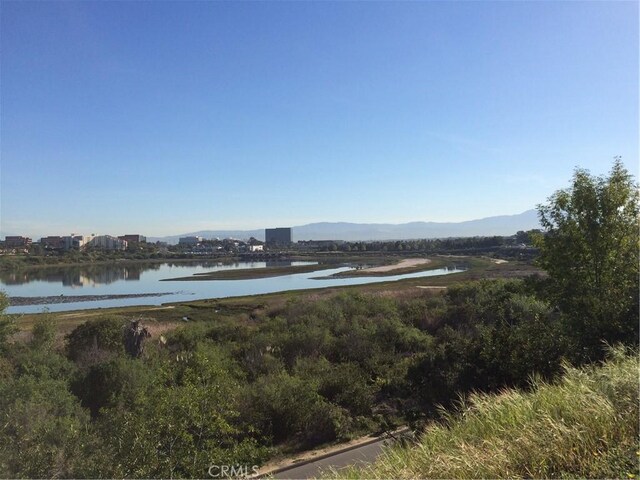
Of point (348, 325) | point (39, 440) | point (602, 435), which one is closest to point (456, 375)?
point (602, 435)

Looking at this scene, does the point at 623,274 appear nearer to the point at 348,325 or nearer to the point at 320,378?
the point at 320,378

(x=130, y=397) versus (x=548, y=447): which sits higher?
(x=548, y=447)

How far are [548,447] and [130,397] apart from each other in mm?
11010

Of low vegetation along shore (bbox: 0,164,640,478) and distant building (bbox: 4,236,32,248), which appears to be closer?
low vegetation along shore (bbox: 0,164,640,478)

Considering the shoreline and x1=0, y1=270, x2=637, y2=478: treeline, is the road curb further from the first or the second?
the shoreline

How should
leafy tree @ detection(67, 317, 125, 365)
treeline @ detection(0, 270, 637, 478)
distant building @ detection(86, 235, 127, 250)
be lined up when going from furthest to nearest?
distant building @ detection(86, 235, 127, 250) < leafy tree @ detection(67, 317, 125, 365) < treeline @ detection(0, 270, 637, 478)

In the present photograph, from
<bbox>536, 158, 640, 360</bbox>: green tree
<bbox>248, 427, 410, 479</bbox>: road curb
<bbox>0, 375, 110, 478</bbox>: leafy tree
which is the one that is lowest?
<bbox>248, 427, 410, 479</bbox>: road curb

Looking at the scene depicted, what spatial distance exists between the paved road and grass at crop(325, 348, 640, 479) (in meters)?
5.57

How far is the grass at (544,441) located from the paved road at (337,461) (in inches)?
219

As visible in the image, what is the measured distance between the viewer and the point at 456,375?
11383 mm

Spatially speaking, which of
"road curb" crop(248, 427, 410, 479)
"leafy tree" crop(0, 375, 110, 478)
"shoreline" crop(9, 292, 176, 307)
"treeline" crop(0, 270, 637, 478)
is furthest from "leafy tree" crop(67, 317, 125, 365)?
"shoreline" crop(9, 292, 176, 307)

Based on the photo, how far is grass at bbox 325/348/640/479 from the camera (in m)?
→ 3.77

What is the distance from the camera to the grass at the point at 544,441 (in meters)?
3.77

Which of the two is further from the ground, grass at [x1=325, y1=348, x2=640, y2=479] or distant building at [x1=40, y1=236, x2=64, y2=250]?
distant building at [x1=40, y1=236, x2=64, y2=250]
